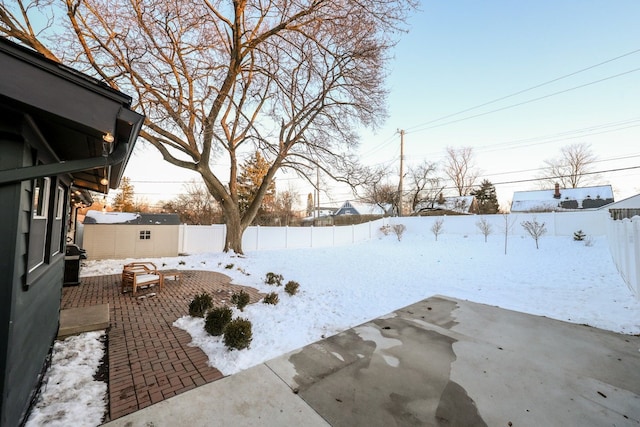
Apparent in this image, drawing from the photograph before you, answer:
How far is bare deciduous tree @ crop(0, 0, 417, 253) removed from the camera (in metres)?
7.33

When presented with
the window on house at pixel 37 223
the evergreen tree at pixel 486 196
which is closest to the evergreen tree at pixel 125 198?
the window on house at pixel 37 223

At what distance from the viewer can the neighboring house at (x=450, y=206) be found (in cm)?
2858

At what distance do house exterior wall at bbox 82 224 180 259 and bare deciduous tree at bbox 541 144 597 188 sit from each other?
35233mm

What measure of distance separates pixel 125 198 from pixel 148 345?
34936 millimetres

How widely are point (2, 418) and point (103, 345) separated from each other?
2.22 meters

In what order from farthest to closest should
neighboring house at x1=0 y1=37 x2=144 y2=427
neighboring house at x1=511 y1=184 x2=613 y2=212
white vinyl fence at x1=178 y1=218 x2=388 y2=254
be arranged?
neighboring house at x1=511 y1=184 x2=613 y2=212 → white vinyl fence at x1=178 y1=218 x2=388 y2=254 → neighboring house at x1=0 y1=37 x2=144 y2=427

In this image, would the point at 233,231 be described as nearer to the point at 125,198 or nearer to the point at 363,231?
the point at 363,231

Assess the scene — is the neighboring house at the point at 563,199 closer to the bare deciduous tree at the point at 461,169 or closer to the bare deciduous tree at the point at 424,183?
the bare deciduous tree at the point at 461,169

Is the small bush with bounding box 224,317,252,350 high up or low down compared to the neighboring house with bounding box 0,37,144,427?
down

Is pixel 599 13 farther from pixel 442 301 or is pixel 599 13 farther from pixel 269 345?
pixel 269 345

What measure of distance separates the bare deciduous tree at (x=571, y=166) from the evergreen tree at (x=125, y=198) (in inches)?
1858

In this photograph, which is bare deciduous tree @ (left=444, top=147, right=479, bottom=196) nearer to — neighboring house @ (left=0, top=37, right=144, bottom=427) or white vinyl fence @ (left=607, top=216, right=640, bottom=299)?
white vinyl fence @ (left=607, top=216, right=640, bottom=299)

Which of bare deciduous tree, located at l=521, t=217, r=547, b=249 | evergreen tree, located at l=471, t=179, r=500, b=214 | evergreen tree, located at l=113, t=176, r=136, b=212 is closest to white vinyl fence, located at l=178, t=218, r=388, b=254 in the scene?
bare deciduous tree, located at l=521, t=217, r=547, b=249

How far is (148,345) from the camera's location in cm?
353
